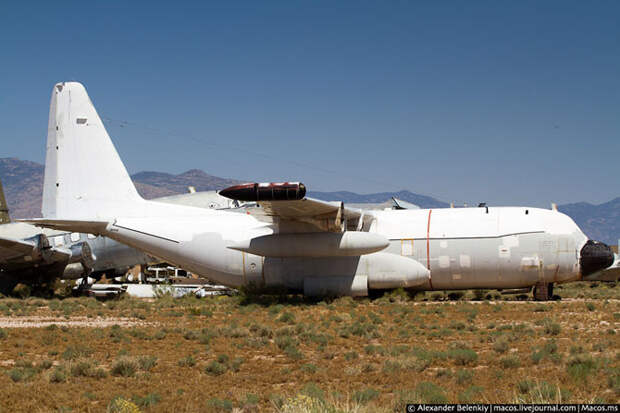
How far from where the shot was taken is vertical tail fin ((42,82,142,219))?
26344mm

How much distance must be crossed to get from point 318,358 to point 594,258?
1361 centimetres

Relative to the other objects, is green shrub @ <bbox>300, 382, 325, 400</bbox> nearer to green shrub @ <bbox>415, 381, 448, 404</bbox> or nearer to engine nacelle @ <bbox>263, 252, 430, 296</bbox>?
green shrub @ <bbox>415, 381, 448, 404</bbox>

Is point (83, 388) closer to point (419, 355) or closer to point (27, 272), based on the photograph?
point (419, 355)

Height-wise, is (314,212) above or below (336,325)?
above

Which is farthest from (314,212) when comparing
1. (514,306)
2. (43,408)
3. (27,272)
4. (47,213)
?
(27,272)

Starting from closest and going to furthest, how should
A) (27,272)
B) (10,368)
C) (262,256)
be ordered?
(10,368) < (262,256) < (27,272)

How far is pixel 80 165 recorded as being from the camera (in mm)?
26719

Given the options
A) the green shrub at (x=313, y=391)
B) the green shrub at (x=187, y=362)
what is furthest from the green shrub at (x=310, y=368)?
the green shrub at (x=187, y=362)

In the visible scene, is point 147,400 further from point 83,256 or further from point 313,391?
point 83,256

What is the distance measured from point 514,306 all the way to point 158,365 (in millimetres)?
13187

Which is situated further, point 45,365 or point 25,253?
point 25,253

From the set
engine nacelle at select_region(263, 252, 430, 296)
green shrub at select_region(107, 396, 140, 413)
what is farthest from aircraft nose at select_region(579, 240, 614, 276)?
green shrub at select_region(107, 396, 140, 413)

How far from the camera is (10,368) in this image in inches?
511

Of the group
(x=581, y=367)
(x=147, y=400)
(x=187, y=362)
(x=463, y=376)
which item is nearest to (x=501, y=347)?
(x=581, y=367)
